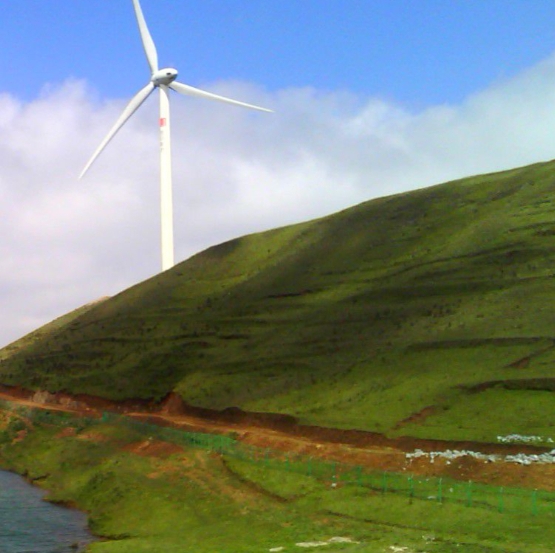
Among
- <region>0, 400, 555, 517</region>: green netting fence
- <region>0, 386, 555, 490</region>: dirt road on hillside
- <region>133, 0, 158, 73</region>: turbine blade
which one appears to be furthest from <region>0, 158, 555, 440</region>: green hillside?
<region>133, 0, 158, 73</region>: turbine blade

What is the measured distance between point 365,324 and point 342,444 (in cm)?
2544

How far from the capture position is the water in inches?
1879

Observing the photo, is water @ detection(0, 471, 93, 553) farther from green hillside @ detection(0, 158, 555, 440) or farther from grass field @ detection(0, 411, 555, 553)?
green hillside @ detection(0, 158, 555, 440)

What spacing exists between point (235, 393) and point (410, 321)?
64.0 ft

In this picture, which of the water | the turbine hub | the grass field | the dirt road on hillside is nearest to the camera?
the grass field

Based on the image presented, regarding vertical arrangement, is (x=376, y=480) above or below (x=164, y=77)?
below

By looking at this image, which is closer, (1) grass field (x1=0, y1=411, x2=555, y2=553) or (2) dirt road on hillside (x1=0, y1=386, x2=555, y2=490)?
(1) grass field (x1=0, y1=411, x2=555, y2=553)

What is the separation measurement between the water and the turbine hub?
70.1 metres

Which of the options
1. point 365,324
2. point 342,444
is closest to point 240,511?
point 342,444

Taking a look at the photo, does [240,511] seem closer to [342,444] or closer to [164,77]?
[342,444]

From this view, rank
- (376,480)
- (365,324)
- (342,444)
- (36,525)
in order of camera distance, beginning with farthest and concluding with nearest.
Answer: (365,324)
(342,444)
(36,525)
(376,480)

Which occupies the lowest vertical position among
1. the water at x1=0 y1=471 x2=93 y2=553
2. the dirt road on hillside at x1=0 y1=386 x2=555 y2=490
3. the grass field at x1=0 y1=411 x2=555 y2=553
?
the water at x1=0 y1=471 x2=93 y2=553

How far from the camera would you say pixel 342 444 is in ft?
193

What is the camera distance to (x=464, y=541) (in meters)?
35.1
